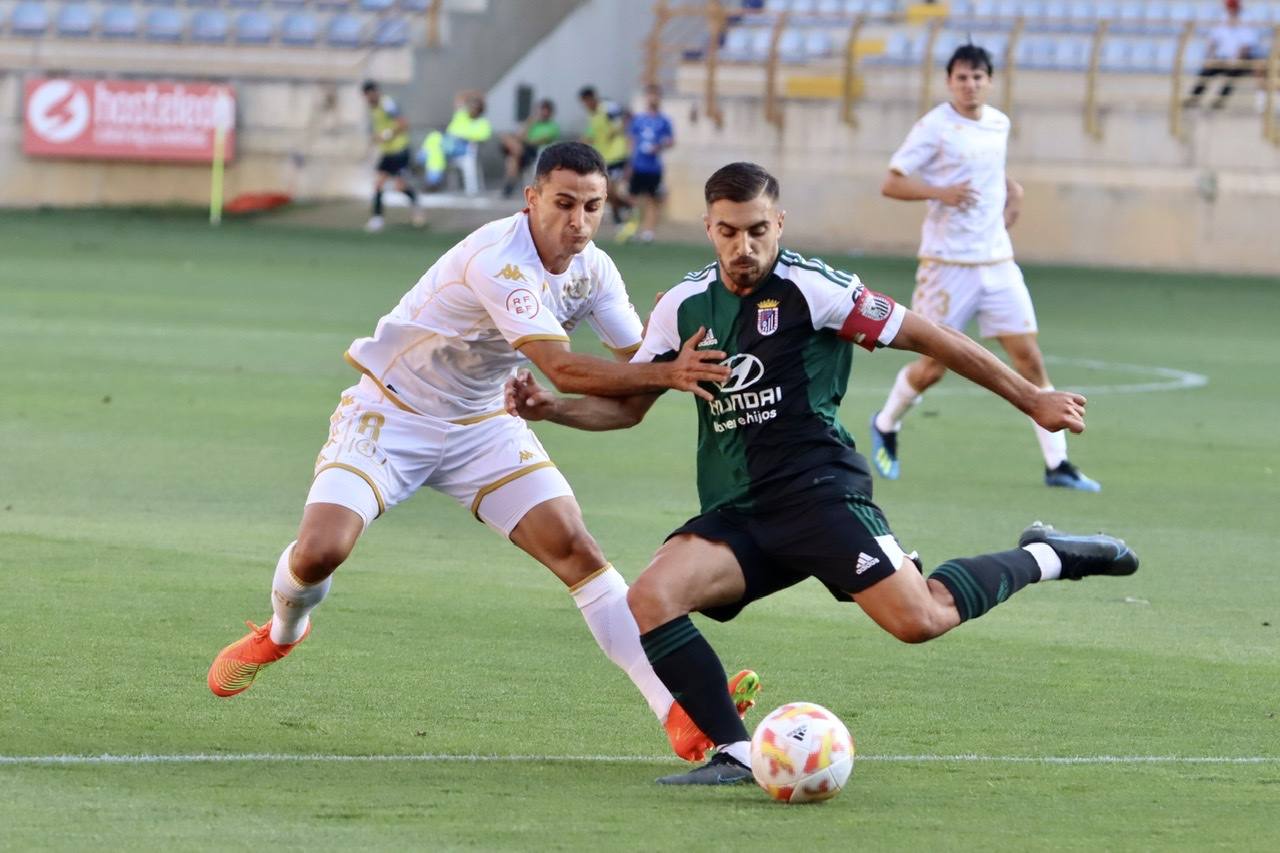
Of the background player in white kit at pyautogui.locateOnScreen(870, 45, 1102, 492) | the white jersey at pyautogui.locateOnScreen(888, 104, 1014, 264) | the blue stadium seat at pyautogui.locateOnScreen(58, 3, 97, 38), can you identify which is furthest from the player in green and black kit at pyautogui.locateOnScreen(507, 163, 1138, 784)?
the blue stadium seat at pyautogui.locateOnScreen(58, 3, 97, 38)

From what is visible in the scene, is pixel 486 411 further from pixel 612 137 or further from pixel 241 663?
pixel 612 137

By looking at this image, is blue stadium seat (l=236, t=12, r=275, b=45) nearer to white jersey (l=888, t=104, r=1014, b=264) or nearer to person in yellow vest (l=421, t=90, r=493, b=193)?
person in yellow vest (l=421, t=90, r=493, b=193)

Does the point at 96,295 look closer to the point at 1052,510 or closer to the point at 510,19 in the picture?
the point at 1052,510

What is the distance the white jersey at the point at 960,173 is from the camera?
40.3 feet

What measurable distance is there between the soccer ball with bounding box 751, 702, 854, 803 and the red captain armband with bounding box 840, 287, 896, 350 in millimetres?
1111

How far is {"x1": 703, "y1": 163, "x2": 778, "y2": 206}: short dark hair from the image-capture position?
19.1 feet

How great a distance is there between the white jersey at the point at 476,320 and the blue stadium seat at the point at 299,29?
31627mm

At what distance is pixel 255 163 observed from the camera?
36312 mm

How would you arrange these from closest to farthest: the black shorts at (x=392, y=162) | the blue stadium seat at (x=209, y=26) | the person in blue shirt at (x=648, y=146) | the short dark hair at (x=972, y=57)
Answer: the short dark hair at (x=972, y=57), the person in blue shirt at (x=648, y=146), the black shorts at (x=392, y=162), the blue stadium seat at (x=209, y=26)

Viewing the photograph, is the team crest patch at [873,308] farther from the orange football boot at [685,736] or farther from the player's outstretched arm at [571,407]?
the orange football boot at [685,736]

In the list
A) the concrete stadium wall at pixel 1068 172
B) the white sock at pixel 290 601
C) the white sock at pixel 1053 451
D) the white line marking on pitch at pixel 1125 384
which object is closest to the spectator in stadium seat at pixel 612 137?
the concrete stadium wall at pixel 1068 172

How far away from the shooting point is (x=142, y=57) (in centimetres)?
3694

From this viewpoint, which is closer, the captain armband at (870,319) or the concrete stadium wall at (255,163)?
the captain armband at (870,319)

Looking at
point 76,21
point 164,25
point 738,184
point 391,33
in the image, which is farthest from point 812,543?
point 76,21
